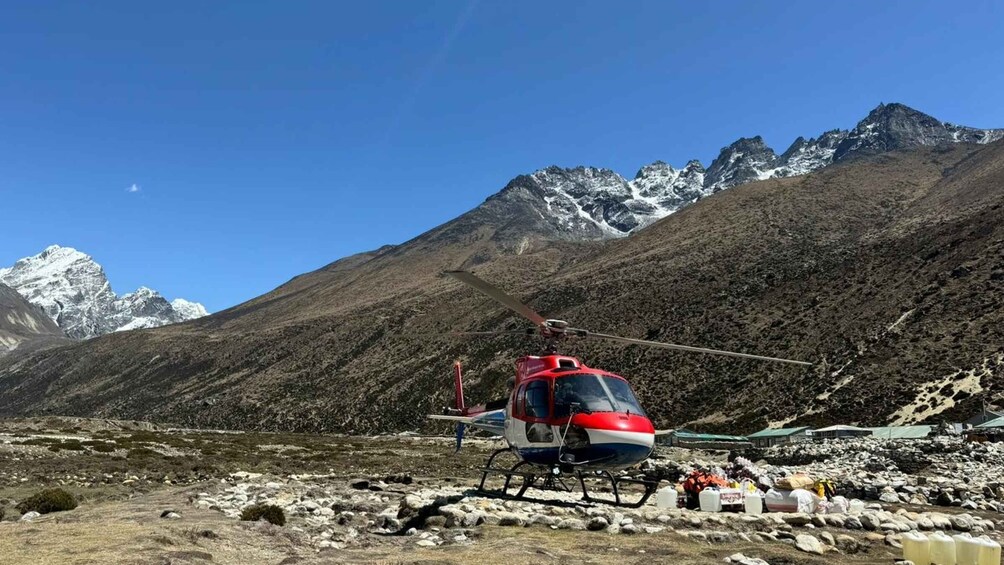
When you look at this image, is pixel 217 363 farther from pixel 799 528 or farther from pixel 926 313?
pixel 799 528

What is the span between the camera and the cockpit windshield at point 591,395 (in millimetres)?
14617

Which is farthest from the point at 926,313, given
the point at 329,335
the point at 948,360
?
the point at 329,335

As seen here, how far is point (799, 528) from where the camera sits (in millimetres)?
12734

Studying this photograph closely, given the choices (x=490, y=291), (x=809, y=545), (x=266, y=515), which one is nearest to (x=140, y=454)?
(x=266, y=515)

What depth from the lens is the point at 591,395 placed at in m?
14.8

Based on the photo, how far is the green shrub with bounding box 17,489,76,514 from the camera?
51.1 ft

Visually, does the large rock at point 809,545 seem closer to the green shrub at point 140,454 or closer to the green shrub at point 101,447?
the green shrub at point 140,454

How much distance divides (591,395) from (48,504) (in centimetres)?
1338

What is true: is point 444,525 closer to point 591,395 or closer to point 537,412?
point 537,412

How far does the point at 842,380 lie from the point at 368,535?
57669 mm

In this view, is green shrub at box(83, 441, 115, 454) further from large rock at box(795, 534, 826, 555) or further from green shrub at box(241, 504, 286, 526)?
large rock at box(795, 534, 826, 555)

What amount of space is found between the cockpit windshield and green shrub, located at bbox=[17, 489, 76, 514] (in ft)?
40.3

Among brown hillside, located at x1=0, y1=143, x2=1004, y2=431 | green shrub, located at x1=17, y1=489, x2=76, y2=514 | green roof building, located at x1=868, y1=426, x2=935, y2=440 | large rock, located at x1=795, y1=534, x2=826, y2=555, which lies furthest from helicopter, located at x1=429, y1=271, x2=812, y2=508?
brown hillside, located at x1=0, y1=143, x2=1004, y2=431

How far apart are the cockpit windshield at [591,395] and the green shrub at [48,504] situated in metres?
12.3
